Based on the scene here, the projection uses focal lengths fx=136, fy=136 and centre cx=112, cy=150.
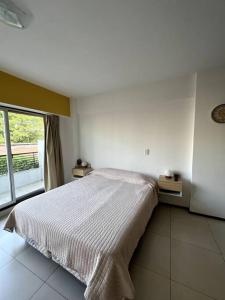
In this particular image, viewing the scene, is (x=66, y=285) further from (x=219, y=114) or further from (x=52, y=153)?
(x=219, y=114)

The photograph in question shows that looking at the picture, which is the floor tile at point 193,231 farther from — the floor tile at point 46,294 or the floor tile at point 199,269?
the floor tile at point 46,294

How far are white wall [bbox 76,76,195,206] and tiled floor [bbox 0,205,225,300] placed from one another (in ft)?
3.06

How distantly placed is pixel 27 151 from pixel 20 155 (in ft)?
0.60

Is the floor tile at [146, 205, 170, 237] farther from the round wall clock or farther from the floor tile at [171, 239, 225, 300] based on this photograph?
the round wall clock

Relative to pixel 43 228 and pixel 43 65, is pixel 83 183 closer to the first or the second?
pixel 43 228

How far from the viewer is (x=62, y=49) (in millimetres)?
1668

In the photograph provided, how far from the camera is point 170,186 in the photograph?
2.46m

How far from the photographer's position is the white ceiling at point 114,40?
1.16 metres

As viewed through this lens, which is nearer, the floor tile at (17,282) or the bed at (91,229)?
the bed at (91,229)

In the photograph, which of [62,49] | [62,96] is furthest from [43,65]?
[62,96]

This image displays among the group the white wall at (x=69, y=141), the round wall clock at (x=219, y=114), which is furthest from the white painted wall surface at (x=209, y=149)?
the white wall at (x=69, y=141)

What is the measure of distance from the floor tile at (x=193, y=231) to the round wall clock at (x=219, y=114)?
5.61 ft

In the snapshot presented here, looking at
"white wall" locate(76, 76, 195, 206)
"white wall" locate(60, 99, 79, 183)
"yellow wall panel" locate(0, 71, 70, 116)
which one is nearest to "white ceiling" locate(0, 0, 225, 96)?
"yellow wall panel" locate(0, 71, 70, 116)

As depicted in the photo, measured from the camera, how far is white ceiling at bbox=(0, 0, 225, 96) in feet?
3.81
